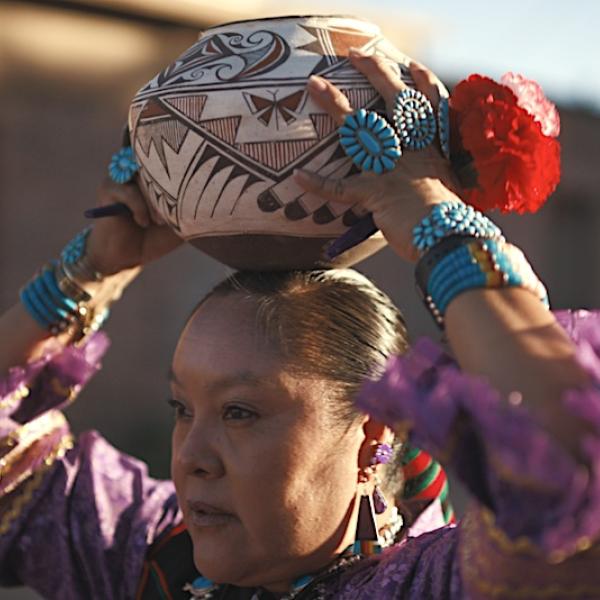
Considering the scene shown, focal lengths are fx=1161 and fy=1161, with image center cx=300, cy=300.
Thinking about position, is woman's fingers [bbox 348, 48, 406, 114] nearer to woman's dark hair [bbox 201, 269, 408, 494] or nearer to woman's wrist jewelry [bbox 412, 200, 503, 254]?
woman's wrist jewelry [bbox 412, 200, 503, 254]

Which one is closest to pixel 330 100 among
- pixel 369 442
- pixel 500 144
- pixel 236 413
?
pixel 500 144

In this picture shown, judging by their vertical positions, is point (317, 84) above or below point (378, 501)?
Result: above

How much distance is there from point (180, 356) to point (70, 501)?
66 cm

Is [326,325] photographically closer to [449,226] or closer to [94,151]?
[449,226]

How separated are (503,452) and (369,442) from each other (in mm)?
859

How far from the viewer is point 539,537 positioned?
63.7 inches

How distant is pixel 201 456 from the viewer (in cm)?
233

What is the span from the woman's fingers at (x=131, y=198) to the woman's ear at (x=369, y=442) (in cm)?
68

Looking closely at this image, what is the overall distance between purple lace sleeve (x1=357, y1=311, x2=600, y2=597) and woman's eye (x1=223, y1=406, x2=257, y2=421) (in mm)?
579

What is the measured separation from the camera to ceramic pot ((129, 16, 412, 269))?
2.08 meters

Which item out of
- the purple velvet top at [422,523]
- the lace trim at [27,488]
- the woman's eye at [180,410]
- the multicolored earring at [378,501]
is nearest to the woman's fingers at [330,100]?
the purple velvet top at [422,523]

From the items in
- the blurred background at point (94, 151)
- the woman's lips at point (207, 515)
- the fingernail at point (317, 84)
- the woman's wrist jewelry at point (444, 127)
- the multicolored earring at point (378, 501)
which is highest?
the fingernail at point (317, 84)

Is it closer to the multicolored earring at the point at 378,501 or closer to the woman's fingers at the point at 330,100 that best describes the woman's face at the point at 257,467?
the multicolored earring at the point at 378,501

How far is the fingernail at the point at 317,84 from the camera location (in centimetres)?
205
